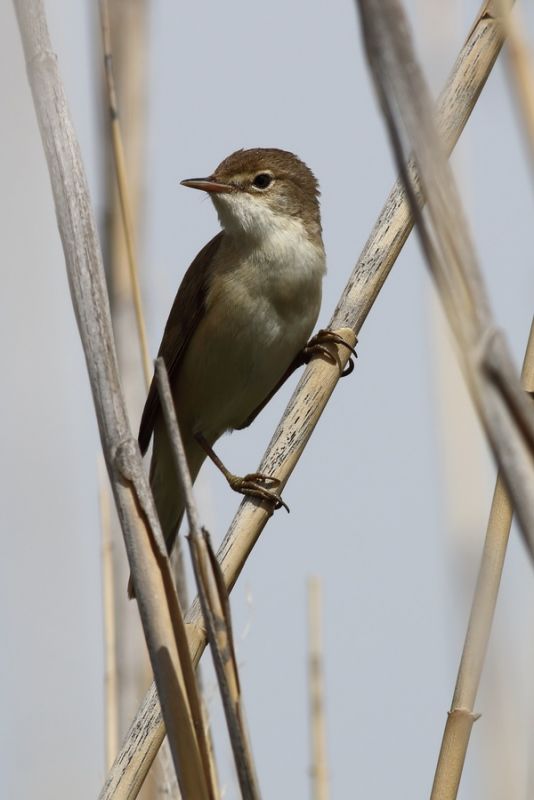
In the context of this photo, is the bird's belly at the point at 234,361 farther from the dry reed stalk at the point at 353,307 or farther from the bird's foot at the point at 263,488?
the bird's foot at the point at 263,488

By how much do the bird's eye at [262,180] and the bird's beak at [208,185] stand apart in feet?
0.37

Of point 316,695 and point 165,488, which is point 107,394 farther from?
point 165,488

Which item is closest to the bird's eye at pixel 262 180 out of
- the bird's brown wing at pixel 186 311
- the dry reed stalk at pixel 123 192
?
the bird's brown wing at pixel 186 311

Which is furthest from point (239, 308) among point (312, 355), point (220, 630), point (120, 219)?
point (220, 630)

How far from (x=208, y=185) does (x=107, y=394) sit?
1979 mm

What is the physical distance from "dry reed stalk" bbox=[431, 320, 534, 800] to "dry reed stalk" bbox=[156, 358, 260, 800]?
52cm

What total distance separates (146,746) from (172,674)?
332 mm

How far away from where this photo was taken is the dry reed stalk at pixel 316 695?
7.82 ft

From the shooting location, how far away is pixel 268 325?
3.39 m

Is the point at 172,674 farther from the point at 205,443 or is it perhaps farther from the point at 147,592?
the point at 205,443

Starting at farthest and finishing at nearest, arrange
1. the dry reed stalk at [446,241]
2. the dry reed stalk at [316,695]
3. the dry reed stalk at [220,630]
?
the dry reed stalk at [316,695], the dry reed stalk at [220,630], the dry reed stalk at [446,241]

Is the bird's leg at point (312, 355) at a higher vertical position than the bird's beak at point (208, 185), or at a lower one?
lower

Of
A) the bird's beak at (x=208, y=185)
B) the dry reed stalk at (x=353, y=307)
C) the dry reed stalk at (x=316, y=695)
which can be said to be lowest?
the dry reed stalk at (x=316, y=695)

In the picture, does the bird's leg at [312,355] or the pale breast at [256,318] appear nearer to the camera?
the bird's leg at [312,355]
